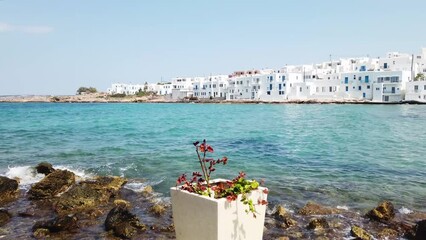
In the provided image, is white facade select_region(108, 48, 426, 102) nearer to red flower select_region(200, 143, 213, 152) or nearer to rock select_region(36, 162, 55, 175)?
rock select_region(36, 162, 55, 175)

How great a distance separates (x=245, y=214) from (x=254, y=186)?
0.41 meters

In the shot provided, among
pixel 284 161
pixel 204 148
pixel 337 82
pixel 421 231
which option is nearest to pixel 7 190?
pixel 204 148

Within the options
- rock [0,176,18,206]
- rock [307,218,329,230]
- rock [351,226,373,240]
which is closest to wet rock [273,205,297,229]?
rock [307,218,329,230]

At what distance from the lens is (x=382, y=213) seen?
11.1 meters

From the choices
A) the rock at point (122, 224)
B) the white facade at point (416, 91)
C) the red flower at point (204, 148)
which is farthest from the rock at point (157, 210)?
the white facade at point (416, 91)

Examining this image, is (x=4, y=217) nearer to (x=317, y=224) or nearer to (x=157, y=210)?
(x=157, y=210)

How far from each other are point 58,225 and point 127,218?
190 centimetres

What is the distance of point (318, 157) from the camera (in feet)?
75.3

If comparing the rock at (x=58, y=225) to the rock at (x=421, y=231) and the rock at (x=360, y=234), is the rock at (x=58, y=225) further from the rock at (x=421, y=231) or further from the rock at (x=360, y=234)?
the rock at (x=421, y=231)

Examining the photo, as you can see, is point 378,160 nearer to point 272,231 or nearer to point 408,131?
point 272,231

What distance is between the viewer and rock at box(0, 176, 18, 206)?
43.8ft

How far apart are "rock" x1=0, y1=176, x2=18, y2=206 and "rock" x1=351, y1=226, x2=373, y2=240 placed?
11.9m

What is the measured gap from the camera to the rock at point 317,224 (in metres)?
10.3

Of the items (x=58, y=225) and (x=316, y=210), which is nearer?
(x=58, y=225)
